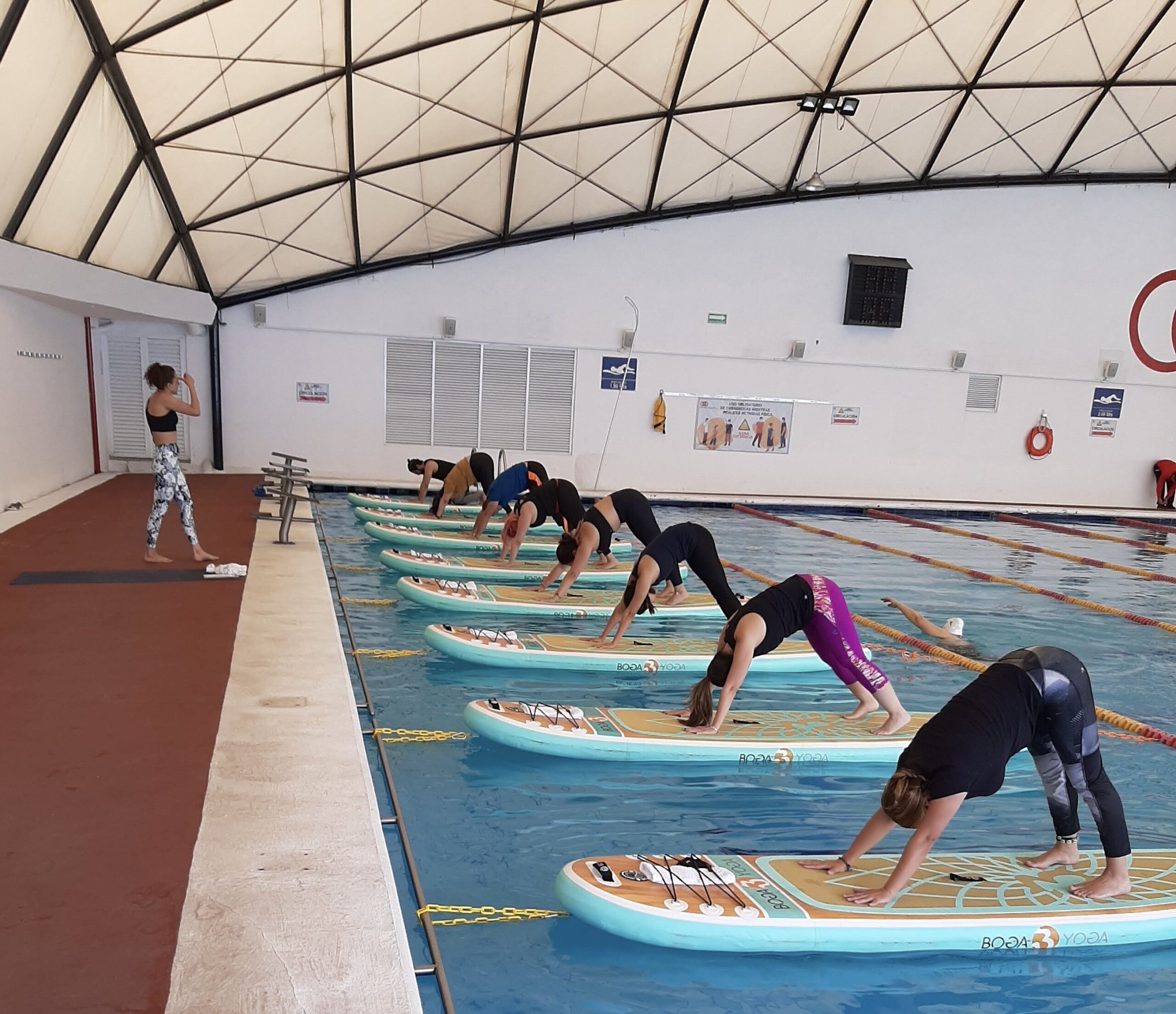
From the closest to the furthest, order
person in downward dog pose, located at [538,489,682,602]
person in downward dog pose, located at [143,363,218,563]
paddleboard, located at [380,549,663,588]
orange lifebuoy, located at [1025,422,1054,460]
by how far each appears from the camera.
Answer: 1. person in downward dog pose, located at [143,363,218,563]
2. person in downward dog pose, located at [538,489,682,602]
3. paddleboard, located at [380,549,663,588]
4. orange lifebuoy, located at [1025,422,1054,460]

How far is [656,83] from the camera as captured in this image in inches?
585

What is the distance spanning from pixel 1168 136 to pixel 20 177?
68.6 feet

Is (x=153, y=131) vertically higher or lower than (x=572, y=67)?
lower

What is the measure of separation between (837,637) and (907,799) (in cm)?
224

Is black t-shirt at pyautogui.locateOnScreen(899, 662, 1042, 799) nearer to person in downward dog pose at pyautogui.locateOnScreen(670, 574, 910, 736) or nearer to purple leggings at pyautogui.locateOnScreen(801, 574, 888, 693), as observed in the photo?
person in downward dog pose at pyautogui.locateOnScreen(670, 574, 910, 736)

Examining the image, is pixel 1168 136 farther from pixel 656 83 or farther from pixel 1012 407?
pixel 656 83

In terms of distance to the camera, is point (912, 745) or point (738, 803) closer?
point (912, 745)

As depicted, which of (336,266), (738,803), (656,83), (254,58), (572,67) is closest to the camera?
(738,803)

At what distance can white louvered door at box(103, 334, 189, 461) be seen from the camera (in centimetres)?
1638

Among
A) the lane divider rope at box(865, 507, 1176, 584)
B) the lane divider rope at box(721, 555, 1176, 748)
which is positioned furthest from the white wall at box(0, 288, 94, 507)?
the lane divider rope at box(865, 507, 1176, 584)

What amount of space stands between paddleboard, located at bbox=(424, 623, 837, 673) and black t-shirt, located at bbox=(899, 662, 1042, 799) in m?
3.25

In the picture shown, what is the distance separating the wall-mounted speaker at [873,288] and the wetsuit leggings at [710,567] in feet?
42.7

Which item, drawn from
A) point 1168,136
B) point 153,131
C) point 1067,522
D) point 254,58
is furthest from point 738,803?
point 1168,136

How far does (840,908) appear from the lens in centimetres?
365
